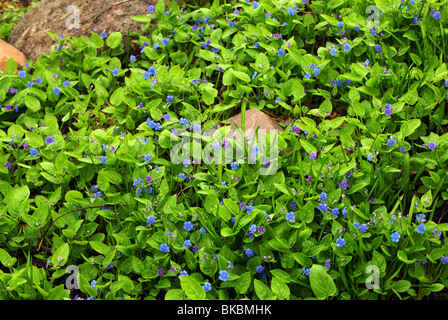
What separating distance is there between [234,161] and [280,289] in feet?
2.62

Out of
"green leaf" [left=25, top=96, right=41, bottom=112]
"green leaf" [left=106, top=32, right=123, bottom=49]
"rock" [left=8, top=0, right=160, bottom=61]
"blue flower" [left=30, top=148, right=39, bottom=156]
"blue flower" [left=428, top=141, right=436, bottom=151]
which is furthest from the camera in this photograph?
"rock" [left=8, top=0, right=160, bottom=61]

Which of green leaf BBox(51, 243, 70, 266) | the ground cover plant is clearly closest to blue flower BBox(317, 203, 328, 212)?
the ground cover plant

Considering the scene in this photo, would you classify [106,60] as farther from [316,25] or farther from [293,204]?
[293,204]

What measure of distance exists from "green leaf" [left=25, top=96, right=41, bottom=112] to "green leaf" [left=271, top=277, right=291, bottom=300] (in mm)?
1976

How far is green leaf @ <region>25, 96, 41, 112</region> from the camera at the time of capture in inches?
117

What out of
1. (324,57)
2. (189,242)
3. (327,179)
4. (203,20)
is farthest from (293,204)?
(203,20)

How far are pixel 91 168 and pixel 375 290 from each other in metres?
1.67

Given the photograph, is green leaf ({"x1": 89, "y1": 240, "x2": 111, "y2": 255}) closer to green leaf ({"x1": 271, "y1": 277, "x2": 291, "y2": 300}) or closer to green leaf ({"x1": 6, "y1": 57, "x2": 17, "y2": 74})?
green leaf ({"x1": 271, "y1": 277, "x2": 291, "y2": 300})

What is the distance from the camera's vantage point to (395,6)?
3.06 metres

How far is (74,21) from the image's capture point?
3.68 metres

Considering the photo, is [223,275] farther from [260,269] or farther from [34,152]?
[34,152]

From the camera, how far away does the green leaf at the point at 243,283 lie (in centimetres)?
204

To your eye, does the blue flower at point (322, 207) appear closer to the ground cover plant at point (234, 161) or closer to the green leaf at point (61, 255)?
the ground cover plant at point (234, 161)

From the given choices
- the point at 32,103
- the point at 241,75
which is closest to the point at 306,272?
the point at 241,75
